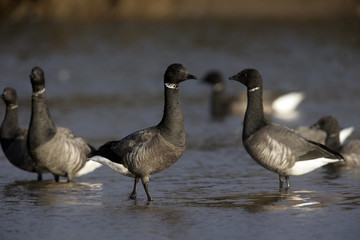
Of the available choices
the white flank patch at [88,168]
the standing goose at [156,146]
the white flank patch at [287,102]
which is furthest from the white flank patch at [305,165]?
the white flank patch at [287,102]

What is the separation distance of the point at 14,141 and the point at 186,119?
767cm

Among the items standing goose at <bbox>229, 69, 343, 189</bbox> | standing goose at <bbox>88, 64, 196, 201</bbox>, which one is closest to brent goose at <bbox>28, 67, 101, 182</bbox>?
standing goose at <bbox>88, 64, 196, 201</bbox>

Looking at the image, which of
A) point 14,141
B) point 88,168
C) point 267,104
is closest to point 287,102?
point 267,104

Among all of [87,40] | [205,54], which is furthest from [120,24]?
[205,54]

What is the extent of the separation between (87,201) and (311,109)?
1149 cm

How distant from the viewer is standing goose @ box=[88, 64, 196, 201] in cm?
930

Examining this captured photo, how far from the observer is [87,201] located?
9469 mm

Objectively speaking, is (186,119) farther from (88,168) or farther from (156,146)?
(156,146)

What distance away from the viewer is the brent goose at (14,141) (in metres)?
11.2

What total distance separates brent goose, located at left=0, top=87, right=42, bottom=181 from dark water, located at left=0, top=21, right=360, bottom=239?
0.33m

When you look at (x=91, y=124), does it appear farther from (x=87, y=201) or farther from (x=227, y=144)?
(x=87, y=201)

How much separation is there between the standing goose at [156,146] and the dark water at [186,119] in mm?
487

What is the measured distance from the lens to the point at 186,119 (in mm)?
18531

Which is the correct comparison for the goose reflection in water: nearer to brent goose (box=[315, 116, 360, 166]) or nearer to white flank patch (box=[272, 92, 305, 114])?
brent goose (box=[315, 116, 360, 166])
